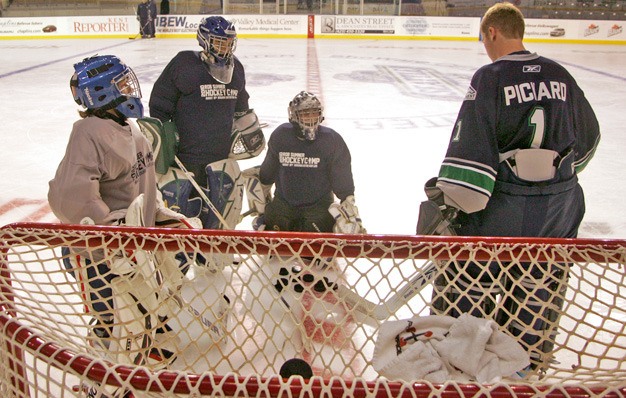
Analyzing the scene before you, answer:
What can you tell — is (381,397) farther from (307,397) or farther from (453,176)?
(453,176)

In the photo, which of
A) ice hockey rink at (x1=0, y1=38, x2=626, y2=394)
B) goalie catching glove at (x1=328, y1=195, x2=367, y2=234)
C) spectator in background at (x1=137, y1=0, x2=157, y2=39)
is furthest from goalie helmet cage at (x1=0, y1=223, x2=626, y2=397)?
spectator in background at (x1=137, y1=0, x2=157, y2=39)

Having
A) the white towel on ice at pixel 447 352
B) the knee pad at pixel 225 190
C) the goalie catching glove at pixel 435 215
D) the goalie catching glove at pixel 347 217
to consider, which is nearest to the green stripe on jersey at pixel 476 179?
the goalie catching glove at pixel 435 215

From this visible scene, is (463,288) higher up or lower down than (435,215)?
lower down

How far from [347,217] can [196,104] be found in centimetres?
85

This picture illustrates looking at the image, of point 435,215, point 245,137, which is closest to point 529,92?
point 435,215

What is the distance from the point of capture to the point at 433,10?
14305 millimetres

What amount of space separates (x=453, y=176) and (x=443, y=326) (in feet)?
2.09

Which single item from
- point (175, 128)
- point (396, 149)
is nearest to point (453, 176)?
point (175, 128)

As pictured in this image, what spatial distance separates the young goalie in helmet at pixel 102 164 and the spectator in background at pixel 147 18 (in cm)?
1274

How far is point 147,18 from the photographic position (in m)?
13.6

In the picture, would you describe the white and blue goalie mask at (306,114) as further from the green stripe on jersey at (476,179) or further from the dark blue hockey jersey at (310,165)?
the green stripe on jersey at (476,179)

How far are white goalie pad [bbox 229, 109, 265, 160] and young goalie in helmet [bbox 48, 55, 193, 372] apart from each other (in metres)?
1.08

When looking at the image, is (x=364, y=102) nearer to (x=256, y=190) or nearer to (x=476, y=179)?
(x=256, y=190)

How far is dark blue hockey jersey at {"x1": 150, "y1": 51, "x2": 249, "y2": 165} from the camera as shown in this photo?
8.71 feet
